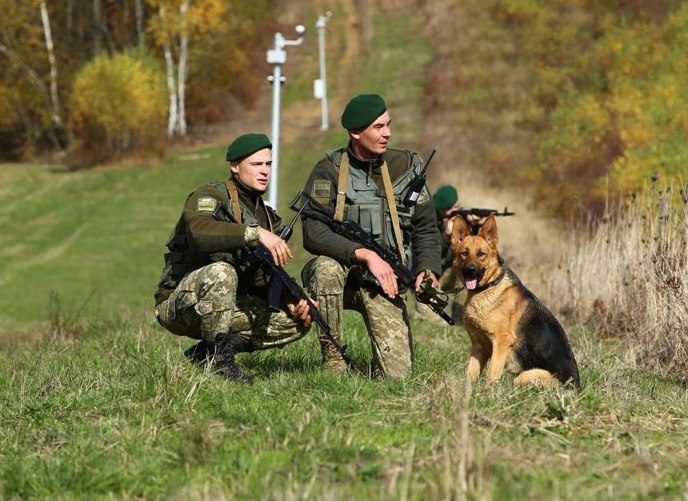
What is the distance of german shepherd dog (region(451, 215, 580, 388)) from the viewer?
6.18 meters

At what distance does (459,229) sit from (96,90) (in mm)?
33273

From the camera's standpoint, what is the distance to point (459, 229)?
6.39m

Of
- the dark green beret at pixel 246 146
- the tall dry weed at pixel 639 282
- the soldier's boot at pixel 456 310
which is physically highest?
the dark green beret at pixel 246 146

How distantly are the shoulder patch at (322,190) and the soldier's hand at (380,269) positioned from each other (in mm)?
475

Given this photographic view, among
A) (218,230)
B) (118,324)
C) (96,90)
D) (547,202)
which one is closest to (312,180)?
(218,230)

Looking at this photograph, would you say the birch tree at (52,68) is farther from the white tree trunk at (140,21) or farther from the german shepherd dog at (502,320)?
the german shepherd dog at (502,320)

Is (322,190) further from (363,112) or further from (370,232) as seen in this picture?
(363,112)

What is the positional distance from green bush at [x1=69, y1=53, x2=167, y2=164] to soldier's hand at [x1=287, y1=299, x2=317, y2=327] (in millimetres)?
32393

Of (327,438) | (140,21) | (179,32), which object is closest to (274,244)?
(327,438)

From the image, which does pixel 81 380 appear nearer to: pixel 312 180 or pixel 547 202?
pixel 312 180

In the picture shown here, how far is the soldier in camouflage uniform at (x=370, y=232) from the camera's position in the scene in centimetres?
627

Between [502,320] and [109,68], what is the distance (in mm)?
33549

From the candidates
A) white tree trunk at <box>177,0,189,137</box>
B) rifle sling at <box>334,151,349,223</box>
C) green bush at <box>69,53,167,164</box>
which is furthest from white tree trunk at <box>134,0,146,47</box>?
rifle sling at <box>334,151,349,223</box>

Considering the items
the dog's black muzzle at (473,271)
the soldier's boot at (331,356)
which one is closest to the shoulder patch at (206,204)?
the soldier's boot at (331,356)
